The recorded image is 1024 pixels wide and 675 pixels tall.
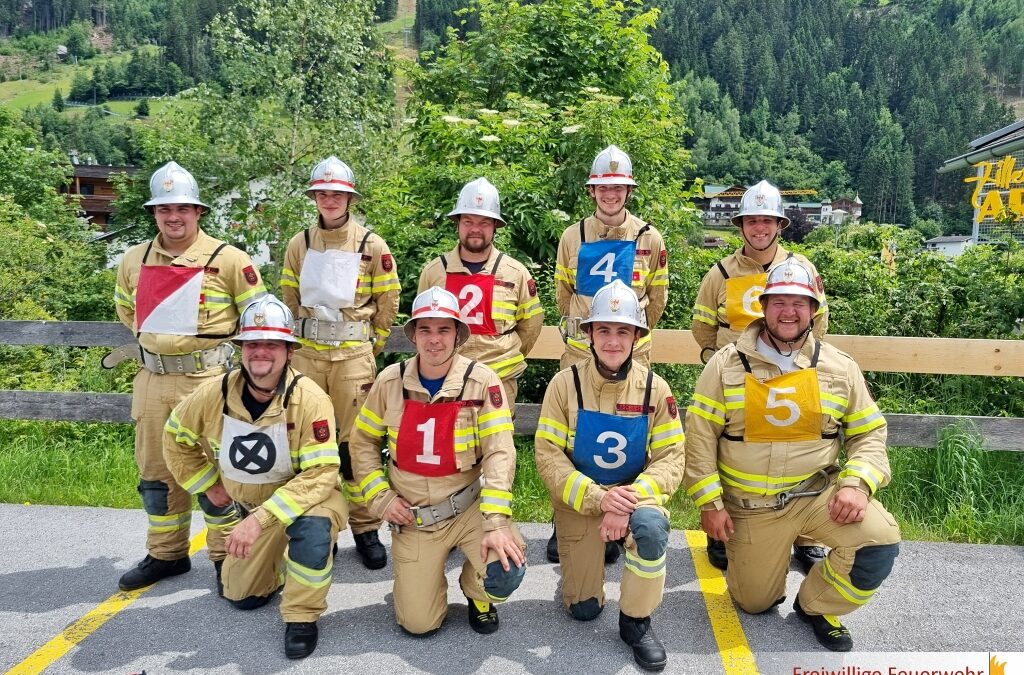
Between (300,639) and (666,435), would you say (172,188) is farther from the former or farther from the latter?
(666,435)

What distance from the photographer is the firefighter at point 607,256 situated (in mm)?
4832

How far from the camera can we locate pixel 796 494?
3891mm

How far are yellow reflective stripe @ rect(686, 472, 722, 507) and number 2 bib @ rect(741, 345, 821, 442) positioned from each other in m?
0.32

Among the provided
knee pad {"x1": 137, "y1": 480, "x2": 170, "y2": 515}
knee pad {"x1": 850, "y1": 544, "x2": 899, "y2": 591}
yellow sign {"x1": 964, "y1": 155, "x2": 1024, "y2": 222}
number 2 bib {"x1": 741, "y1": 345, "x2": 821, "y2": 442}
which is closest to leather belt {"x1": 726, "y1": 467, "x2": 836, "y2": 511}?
number 2 bib {"x1": 741, "y1": 345, "x2": 821, "y2": 442}

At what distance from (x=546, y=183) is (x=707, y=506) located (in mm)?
4238

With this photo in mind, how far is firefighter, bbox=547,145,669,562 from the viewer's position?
15.9 feet

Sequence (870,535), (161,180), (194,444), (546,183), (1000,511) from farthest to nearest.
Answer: (546,183)
(1000,511)
(161,180)
(194,444)
(870,535)

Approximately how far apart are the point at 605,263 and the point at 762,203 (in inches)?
41.5

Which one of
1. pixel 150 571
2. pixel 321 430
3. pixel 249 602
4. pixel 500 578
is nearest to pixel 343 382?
pixel 321 430

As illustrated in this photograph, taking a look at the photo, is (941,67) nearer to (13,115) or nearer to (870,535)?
(13,115)

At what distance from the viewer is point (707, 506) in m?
3.87

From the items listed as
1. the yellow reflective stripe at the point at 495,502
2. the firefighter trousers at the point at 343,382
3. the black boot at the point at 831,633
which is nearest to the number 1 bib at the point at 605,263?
the firefighter trousers at the point at 343,382

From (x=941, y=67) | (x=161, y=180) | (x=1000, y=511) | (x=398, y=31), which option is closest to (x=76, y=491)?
(x=161, y=180)

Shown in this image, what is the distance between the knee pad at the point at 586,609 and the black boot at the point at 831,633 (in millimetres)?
1113
